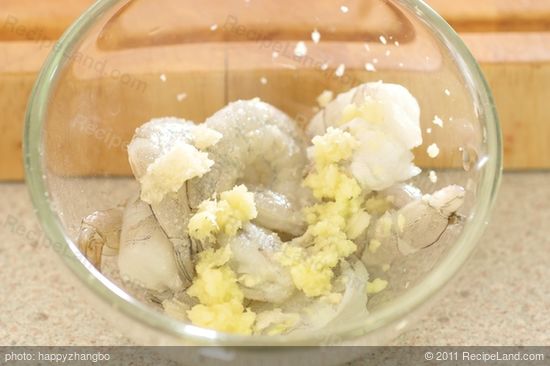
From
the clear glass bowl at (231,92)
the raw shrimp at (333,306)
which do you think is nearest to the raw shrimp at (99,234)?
the clear glass bowl at (231,92)

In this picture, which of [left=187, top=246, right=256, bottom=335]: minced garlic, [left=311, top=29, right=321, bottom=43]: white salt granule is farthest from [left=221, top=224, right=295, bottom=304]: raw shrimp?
[left=311, top=29, right=321, bottom=43]: white salt granule

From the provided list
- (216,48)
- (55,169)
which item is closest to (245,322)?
(55,169)

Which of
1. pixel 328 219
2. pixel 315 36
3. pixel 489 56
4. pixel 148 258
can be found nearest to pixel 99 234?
pixel 148 258

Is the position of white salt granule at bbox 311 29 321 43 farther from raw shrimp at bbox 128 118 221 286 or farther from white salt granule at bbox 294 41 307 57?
raw shrimp at bbox 128 118 221 286

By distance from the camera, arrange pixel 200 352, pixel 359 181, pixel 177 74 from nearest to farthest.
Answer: pixel 200 352, pixel 359 181, pixel 177 74

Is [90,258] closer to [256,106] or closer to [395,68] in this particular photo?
[256,106]

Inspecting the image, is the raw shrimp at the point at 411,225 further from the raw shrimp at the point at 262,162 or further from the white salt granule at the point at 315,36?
the white salt granule at the point at 315,36
